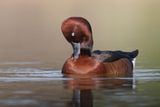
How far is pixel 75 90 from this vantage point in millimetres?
12805

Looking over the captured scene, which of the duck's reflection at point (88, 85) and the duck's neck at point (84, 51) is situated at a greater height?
the duck's neck at point (84, 51)

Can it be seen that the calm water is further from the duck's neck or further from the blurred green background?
the duck's neck

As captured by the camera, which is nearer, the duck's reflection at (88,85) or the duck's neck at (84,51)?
the duck's reflection at (88,85)

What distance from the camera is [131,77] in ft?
47.9

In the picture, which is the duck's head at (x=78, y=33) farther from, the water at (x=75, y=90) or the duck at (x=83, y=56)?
the water at (x=75, y=90)

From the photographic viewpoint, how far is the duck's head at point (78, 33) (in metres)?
14.5

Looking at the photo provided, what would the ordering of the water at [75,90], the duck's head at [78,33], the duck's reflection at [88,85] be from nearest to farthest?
the water at [75,90] → the duck's reflection at [88,85] → the duck's head at [78,33]

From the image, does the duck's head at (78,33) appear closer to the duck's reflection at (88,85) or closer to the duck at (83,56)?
the duck at (83,56)

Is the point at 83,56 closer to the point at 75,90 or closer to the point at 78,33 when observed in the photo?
the point at 78,33

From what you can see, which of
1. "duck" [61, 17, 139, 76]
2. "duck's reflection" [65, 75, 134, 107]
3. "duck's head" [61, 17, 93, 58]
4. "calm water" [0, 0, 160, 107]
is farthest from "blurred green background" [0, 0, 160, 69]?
"duck's reflection" [65, 75, 134, 107]

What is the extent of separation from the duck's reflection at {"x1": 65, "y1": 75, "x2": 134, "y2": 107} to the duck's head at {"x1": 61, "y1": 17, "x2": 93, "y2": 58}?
1.84 ft

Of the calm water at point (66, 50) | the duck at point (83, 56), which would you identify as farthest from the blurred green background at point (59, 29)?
the duck at point (83, 56)

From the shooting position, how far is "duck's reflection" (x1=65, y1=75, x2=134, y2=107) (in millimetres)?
11641

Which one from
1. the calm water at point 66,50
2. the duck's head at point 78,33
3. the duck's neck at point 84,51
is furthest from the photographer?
the duck's neck at point 84,51
